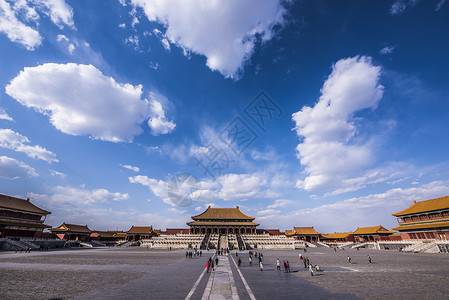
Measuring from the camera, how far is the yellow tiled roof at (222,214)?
64125 millimetres

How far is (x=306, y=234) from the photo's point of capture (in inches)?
2904

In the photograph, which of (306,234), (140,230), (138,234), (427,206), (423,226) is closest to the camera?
(423,226)

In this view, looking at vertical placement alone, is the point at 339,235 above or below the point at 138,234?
above

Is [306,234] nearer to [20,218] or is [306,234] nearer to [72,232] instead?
[72,232]

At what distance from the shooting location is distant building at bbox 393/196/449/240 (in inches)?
1701

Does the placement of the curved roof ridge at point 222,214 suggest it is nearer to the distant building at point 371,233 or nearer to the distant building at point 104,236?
the distant building at point 104,236

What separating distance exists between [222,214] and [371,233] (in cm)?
4922

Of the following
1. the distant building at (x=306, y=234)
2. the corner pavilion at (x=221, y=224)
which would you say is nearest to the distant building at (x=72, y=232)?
the corner pavilion at (x=221, y=224)

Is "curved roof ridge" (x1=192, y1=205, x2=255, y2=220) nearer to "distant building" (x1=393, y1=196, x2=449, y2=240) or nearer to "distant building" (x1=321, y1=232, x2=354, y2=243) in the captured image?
"distant building" (x1=321, y1=232, x2=354, y2=243)

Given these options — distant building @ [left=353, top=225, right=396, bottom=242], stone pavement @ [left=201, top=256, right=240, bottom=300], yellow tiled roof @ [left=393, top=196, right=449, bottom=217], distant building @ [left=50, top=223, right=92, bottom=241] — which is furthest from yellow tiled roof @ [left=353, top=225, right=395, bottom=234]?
distant building @ [left=50, top=223, right=92, bottom=241]

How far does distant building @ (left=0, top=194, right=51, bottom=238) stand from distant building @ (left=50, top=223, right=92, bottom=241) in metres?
6.65

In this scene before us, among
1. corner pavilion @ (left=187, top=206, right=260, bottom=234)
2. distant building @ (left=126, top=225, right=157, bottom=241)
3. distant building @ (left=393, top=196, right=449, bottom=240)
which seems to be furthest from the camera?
distant building @ (left=126, top=225, right=157, bottom=241)

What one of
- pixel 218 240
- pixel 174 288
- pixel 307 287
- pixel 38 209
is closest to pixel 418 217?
pixel 218 240

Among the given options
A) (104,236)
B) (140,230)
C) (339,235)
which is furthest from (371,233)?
(104,236)
